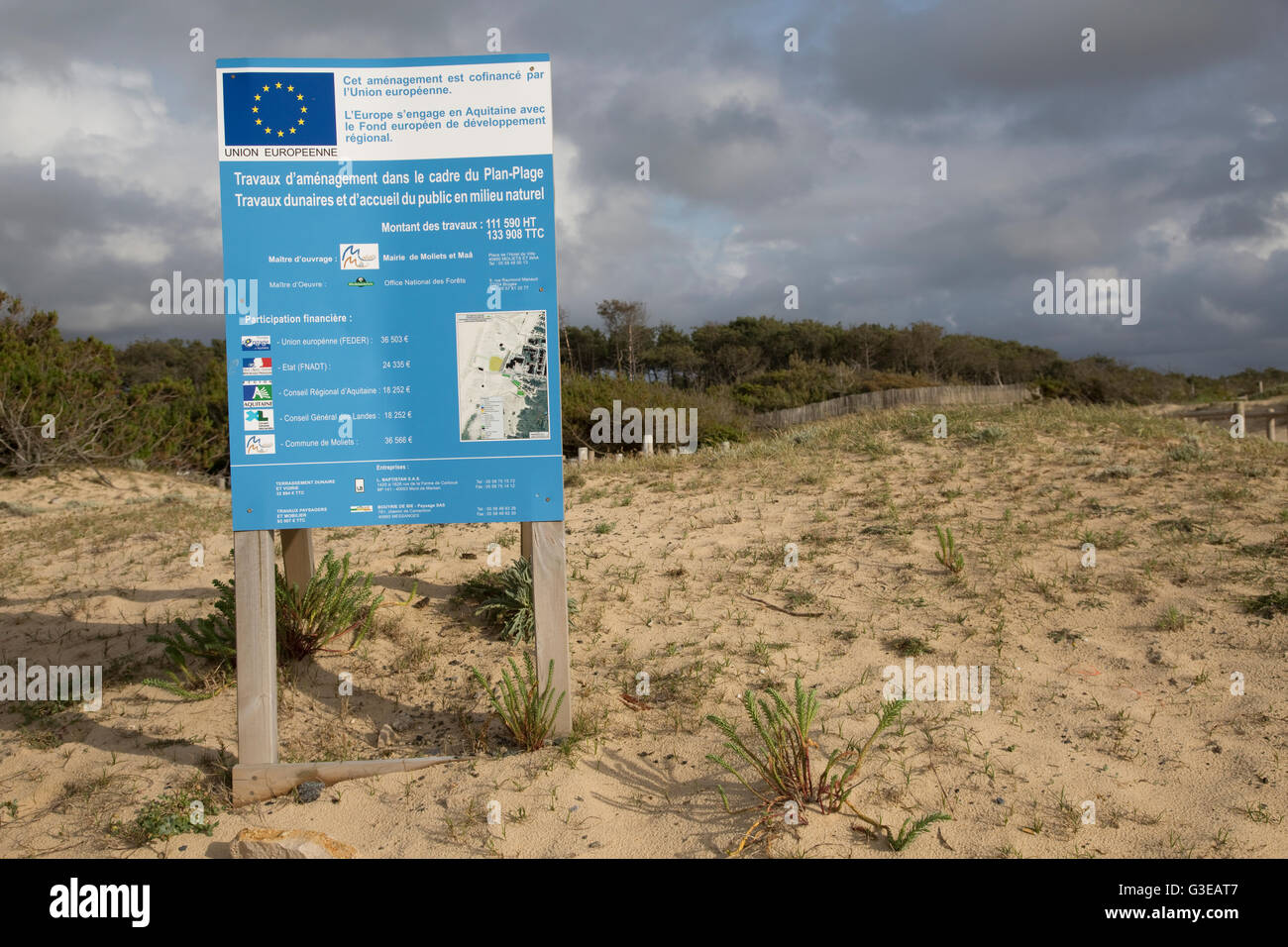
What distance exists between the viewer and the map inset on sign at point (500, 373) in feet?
12.1

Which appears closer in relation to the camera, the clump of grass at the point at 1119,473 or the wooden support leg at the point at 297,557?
the wooden support leg at the point at 297,557

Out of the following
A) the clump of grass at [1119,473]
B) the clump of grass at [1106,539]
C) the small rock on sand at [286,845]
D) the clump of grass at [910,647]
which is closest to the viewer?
the small rock on sand at [286,845]

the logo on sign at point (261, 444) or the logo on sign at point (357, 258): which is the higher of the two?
the logo on sign at point (357, 258)

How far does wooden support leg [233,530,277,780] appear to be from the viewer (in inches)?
144

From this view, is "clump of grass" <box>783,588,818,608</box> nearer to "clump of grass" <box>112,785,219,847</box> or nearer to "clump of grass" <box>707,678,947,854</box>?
"clump of grass" <box>707,678,947,854</box>

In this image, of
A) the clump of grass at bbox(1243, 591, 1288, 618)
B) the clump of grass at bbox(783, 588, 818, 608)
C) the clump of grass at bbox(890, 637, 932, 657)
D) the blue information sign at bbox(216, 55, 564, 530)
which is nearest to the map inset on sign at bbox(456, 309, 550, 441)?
the blue information sign at bbox(216, 55, 564, 530)

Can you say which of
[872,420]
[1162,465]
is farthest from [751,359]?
[1162,465]

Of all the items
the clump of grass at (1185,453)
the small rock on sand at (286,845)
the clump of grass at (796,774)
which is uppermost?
the clump of grass at (1185,453)

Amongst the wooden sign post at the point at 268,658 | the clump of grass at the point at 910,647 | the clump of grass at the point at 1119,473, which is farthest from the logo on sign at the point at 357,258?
the clump of grass at the point at 1119,473

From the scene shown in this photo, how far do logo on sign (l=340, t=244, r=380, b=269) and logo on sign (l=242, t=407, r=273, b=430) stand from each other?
2.42ft

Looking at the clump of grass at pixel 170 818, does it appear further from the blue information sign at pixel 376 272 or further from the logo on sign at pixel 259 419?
the logo on sign at pixel 259 419

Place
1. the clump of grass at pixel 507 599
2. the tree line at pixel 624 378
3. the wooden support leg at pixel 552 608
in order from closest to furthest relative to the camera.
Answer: the wooden support leg at pixel 552 608
the clump of grass at pixel 507 599
the tree line at pixel 624 378

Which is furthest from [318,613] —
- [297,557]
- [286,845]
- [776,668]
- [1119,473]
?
[1119,473]

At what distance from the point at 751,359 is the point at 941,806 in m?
35.8
